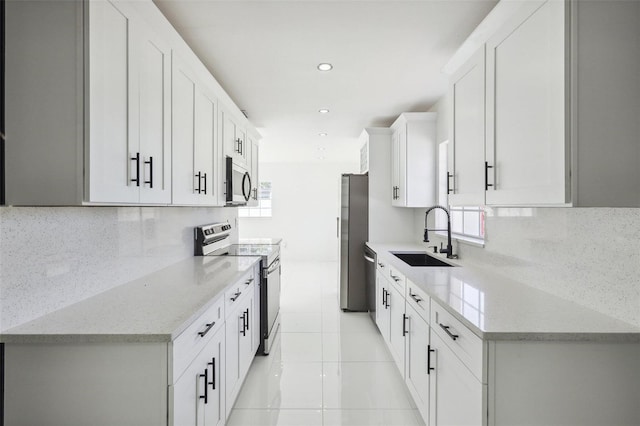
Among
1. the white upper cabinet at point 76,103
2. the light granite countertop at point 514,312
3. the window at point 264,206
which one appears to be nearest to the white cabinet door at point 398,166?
the light granite countertop at point 514,312

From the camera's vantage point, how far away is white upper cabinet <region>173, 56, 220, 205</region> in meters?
2.01

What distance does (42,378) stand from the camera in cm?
127

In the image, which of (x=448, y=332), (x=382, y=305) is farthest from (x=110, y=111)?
(x=382, y=305)

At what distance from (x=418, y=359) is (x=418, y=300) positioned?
1.18 ft

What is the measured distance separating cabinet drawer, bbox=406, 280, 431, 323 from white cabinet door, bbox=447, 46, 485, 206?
1.97 feet

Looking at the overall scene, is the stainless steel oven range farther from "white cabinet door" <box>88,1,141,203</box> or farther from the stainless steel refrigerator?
"white cabinet door" <box>88,1,141,203</box>

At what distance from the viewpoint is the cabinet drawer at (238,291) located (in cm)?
206

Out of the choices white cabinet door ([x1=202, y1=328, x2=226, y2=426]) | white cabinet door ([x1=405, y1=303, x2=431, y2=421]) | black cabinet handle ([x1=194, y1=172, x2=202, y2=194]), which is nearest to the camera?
white cabinet door ([x1=202, y1=328, x2=226, y2=426])

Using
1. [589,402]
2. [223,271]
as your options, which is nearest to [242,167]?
[223,271]

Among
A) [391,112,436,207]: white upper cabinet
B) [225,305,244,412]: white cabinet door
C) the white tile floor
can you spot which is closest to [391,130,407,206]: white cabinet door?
[391,112,436,207]: white upper cabinet

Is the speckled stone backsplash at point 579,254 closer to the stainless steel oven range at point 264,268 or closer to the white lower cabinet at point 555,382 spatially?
the white lower cabinet at point 555,382

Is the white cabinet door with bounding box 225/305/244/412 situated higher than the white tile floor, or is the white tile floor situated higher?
the white cabinet door with bounding box 225/305/244/412

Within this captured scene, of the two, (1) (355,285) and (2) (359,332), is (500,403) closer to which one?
(2) (359,332)

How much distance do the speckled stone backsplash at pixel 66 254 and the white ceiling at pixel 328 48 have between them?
129 centimetres
